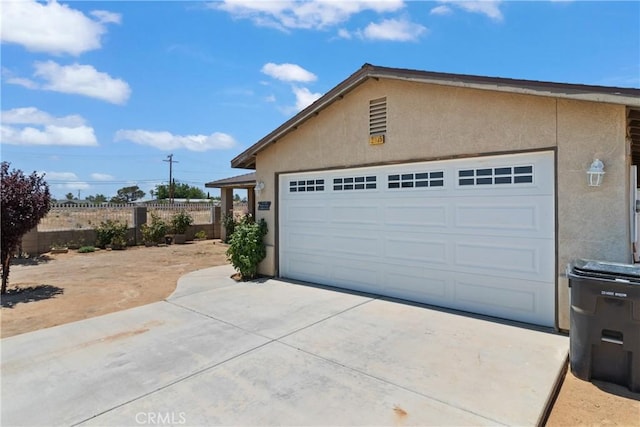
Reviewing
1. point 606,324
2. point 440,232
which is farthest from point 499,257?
point 606,324

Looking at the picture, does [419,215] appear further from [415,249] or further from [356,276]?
[356,276]

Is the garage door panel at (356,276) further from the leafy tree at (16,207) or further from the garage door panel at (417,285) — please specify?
the leafy tree at (16,207)

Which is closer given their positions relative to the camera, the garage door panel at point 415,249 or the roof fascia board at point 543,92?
the roof fascia board at point 543,92

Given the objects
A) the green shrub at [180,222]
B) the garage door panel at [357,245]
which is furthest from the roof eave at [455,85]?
the green shrub at [180,222]

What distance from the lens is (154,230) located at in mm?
17766

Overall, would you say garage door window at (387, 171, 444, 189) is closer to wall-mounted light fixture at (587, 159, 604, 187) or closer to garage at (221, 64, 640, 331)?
garage at (221, 64, 640, 331)

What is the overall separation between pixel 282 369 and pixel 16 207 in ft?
26.8

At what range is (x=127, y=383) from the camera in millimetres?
3855

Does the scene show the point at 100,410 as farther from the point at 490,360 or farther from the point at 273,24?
the point at 273,24

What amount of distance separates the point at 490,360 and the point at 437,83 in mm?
4513

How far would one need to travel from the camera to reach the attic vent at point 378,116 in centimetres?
716

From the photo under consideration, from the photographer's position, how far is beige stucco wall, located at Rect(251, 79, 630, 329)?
4.79m

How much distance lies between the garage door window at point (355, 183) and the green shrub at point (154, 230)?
13074mm

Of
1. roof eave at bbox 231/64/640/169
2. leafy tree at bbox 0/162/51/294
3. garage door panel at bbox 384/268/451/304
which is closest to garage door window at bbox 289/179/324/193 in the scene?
roof eave at bbox 231/64/640/169
